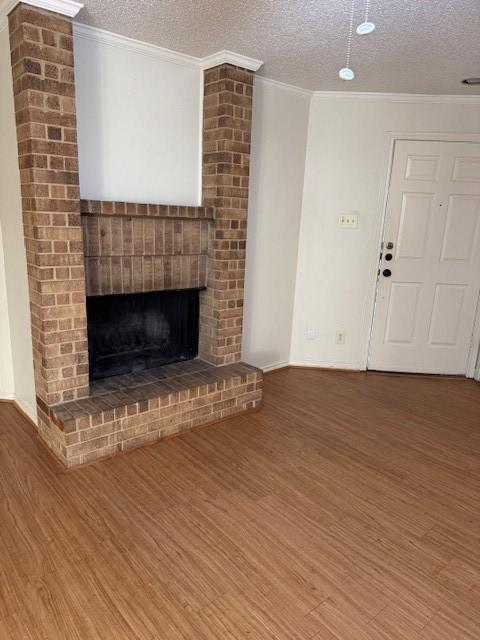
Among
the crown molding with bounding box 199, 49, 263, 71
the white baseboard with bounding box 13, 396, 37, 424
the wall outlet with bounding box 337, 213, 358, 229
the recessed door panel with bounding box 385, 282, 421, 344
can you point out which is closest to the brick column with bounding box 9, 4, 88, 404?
the white baseboard with bounding box 13, 396, 37, 424

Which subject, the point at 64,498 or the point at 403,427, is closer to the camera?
the point at 64,498

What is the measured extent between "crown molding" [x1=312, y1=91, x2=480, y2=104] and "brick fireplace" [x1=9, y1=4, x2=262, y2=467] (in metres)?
0.92

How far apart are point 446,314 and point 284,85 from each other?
229 cm

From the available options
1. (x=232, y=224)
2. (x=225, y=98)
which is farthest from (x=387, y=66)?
(x=232, y=224)

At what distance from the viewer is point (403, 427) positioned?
287 centimetres

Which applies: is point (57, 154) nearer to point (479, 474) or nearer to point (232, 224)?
point (232, 224)

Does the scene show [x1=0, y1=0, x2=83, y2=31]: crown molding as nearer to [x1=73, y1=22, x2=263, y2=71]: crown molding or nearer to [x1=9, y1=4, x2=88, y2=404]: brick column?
[x1=9, y1=4, x2=88, y2=404]: brick column

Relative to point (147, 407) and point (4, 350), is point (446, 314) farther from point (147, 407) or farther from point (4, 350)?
point (4, 350)

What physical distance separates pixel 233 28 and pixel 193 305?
1.71 metres

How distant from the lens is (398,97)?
331 centimetres

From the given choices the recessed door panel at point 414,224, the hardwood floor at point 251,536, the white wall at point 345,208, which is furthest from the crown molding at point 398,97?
the hardwood floor at point 251,536

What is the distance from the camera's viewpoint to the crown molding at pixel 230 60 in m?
2.61

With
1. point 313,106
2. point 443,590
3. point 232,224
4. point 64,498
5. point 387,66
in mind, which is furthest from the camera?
point 313,106

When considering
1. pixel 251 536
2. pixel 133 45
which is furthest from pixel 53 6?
pixel 251 536
